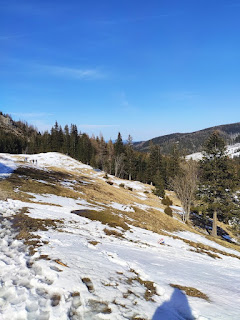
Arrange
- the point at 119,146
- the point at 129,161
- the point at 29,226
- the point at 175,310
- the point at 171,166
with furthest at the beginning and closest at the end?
1. the point at 119,146
2. the point at 129,161
3. the point at 171,166
4. the point at 29,226
5. the point at 175,310

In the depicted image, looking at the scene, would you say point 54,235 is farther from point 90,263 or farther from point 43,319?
point 43,319

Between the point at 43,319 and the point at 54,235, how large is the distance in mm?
5474

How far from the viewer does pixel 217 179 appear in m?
24.4

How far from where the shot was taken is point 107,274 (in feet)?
19.5

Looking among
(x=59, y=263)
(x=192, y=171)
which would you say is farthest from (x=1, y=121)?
(x=59, y=263)

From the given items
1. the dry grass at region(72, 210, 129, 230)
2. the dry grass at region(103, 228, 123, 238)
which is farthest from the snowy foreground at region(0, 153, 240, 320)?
the dry grass at region(72, 210, 129, 230)

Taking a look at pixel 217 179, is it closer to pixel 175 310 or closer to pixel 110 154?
pixel 175 310

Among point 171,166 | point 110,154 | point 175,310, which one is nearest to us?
point 175,310

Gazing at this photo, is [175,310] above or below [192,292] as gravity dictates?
above

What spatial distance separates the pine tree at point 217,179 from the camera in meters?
24.1

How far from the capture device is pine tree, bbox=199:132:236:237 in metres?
24.1

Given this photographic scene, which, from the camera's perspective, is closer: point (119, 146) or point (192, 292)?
point (192, 292)

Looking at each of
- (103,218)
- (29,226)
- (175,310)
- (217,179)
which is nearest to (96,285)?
(175,310)

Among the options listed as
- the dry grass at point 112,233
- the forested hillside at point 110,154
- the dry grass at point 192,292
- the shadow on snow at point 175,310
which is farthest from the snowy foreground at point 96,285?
the forested hillside at point 110,154
